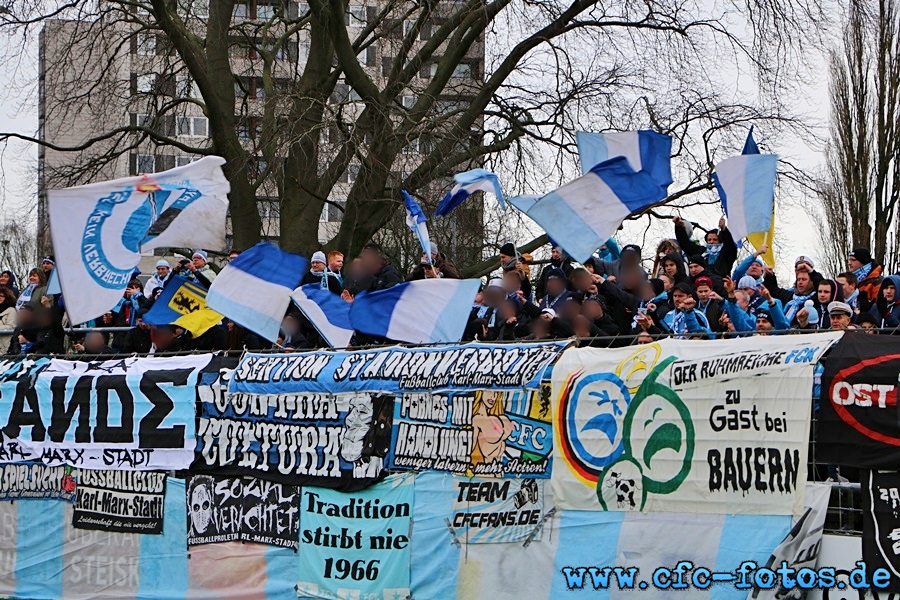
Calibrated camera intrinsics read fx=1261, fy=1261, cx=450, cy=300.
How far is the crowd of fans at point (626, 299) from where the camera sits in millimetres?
10133

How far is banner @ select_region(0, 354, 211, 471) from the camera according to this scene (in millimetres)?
11914

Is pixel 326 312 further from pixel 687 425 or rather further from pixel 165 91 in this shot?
pixel 165 91

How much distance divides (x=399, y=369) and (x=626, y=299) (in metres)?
2.41

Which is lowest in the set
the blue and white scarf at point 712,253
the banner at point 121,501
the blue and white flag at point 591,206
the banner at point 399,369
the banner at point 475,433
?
the banner at point 121,501

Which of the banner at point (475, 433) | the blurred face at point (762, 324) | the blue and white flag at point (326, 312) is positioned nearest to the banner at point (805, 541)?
the banner at point (475, 433)

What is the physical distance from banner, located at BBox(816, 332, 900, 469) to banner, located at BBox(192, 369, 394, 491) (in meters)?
3.72

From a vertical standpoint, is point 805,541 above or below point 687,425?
below

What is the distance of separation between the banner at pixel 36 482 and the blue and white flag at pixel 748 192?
690 cm

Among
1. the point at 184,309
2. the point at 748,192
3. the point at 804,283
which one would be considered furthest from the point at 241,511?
the point at 748,192

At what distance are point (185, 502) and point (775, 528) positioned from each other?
5.77 metres

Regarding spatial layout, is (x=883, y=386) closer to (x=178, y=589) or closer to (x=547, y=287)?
(x=547, y=287)

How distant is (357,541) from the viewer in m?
10.5

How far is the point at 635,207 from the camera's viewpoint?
1155 centimetres

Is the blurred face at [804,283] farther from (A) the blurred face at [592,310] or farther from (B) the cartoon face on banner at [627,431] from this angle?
(B) the cartoon face on banner at [627,431]
